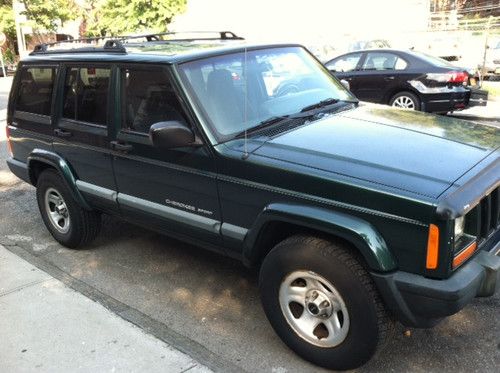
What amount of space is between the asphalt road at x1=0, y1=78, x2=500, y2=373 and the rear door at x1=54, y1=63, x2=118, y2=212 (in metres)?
0.62

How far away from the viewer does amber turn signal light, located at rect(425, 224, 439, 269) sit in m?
2.50

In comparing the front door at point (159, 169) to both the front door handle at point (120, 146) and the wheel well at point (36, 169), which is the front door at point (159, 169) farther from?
the wheel well at point (36, 169)

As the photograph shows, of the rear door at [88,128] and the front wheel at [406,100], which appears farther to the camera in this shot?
the front wheel at [406,100]

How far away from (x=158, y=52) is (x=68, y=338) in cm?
203

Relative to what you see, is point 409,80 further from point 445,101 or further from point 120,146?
point 120,146

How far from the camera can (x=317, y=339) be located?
9.93ft

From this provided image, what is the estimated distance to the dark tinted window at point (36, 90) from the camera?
4664 mm

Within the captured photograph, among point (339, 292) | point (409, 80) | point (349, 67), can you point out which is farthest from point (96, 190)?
point (349, 67)

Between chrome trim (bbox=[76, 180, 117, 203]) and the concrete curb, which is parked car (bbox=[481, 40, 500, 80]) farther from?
the concrete curb

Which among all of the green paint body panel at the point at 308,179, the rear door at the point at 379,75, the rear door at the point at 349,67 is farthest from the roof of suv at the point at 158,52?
the rear door at the point at 349,67

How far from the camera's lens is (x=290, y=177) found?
293 centimetres

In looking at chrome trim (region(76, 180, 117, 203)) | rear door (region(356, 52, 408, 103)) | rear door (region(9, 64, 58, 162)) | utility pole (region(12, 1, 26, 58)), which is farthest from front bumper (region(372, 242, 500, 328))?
utility pole (region(12, 1, 26, 58))

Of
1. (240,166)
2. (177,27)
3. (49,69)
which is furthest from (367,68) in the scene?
(177,27)

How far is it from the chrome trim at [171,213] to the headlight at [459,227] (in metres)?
1.43
